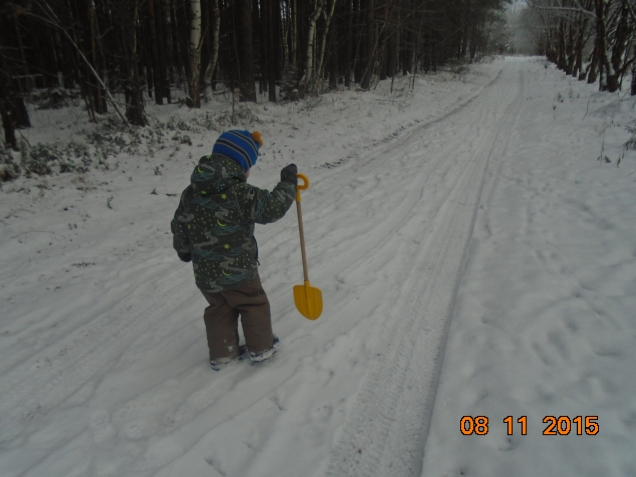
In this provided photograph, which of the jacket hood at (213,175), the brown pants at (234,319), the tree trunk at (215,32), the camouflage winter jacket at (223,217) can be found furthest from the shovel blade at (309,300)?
the tree trunk at (215,32)

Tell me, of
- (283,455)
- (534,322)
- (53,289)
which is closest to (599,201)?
(534,322)

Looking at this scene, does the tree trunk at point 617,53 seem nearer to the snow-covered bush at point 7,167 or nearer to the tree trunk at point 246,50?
the tree trunk at point 246,50

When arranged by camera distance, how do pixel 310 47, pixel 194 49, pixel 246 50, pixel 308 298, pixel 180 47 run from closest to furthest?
pixel 308 298 < pixel 194 49 < pixel 246 50 < pixel 310 47 < pixel 180 47

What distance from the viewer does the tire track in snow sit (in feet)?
6.97

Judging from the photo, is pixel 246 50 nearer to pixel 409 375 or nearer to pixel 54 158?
pixel 54 158

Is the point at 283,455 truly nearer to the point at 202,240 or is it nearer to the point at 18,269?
the point at 202,240

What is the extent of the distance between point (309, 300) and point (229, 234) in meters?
0.96

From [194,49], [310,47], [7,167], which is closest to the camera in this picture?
[7,167]

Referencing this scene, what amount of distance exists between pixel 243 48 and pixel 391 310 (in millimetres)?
13690

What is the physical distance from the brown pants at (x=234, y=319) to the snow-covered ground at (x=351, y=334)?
0.21m

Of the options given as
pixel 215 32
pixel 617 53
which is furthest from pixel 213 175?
pixel 617 53

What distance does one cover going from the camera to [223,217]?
2475mm

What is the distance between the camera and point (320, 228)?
16.6 feet

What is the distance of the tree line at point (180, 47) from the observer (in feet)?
31.9
